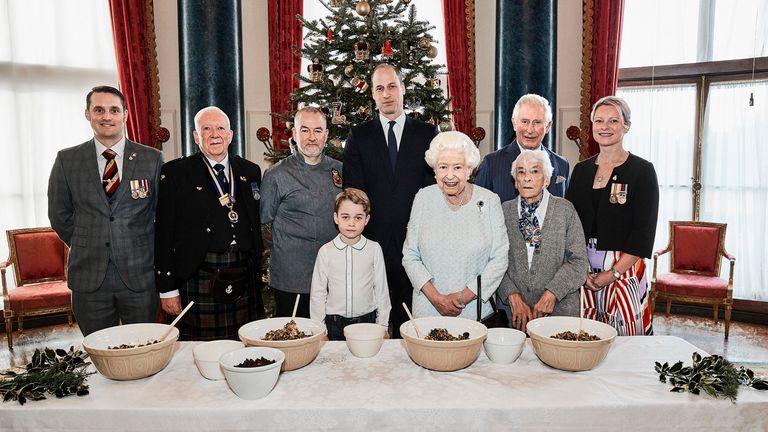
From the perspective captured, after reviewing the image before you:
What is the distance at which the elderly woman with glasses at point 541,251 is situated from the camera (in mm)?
2346

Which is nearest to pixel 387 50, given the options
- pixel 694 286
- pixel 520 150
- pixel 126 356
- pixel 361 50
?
pixel 361 50

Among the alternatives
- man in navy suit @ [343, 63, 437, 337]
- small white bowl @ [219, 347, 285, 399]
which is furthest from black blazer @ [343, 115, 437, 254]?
small white bowl @ [219, 347, 285, 399]

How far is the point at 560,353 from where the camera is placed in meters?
1.71

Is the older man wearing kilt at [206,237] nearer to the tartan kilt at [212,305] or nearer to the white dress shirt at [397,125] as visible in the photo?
the tartan kilt at [212,305]

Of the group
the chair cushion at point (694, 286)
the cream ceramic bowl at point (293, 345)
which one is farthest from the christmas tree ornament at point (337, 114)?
the chair cushion at point (694, 286)

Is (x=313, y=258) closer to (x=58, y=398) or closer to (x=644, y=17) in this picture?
(x=58, y=398)

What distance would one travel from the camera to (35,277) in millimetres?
5145

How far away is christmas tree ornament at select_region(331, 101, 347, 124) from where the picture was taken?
4.40 metres

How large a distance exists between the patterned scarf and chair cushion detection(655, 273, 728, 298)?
350 cm

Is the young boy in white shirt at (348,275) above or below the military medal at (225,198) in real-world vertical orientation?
below

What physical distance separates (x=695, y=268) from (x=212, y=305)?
191 inches

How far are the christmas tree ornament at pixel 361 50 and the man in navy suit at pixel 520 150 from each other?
172 cm

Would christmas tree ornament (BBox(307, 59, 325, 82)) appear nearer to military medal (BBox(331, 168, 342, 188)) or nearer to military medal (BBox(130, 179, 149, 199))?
military medal (BBox(331, 168, 342, 188))

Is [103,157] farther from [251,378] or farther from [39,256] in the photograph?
[39,256]
